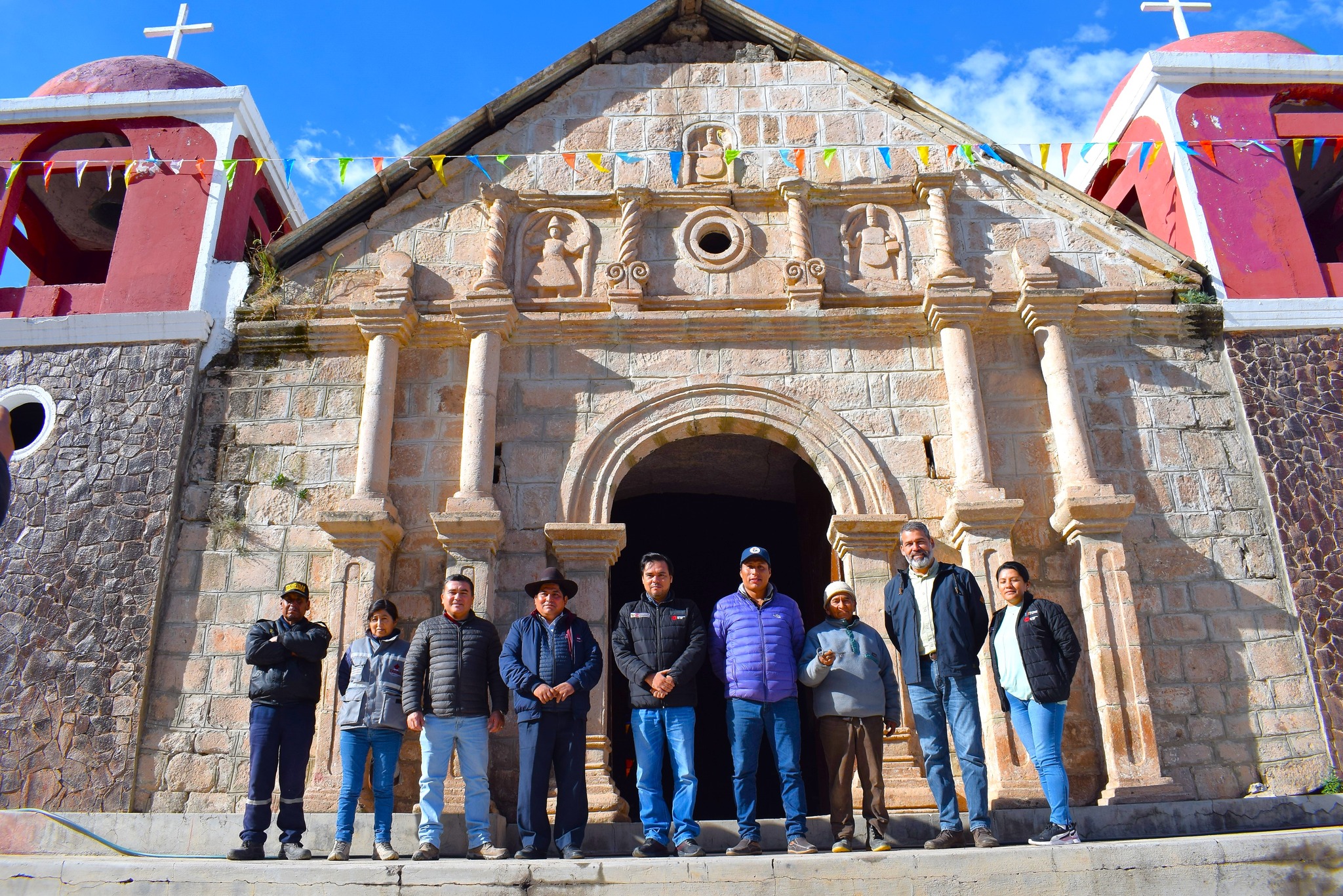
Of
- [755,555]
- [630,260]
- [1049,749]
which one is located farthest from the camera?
[630,260]

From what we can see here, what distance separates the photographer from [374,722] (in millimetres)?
5855

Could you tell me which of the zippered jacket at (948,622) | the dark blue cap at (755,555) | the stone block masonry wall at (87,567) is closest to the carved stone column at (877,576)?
the zippered jacket at (948,622)

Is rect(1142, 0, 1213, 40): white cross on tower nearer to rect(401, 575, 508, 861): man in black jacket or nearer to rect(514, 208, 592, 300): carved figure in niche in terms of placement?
rect(514, 208, 592, 300): carved figure in niche

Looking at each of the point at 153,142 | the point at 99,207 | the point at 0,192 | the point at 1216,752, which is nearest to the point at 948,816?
the point at 1216,752

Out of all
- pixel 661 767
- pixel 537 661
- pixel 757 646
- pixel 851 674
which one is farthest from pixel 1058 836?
pixel 537 661

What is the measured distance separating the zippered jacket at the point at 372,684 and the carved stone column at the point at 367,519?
995mm

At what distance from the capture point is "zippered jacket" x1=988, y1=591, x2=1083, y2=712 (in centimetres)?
547

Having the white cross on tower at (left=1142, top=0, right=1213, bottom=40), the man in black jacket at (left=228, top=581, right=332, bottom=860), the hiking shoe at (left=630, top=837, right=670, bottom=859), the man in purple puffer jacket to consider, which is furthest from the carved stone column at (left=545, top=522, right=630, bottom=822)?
the white cross on tower at (left=1142, top=0, right=1213, bottom=40)

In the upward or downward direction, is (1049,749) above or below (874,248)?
below

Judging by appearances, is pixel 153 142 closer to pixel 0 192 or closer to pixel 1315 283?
pixel 0 192

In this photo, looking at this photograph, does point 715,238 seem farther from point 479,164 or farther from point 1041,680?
point 1041,680

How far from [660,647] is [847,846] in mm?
1429

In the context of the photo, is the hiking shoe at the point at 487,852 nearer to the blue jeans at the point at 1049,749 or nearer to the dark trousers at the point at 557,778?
the dark trousers at the point at 557,778

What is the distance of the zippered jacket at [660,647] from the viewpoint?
5676 mm
